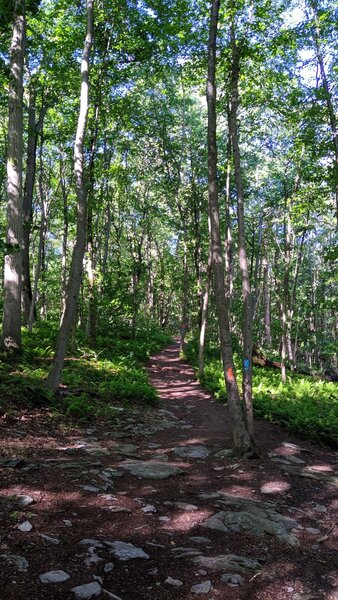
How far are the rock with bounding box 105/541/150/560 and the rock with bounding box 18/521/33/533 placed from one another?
67cm

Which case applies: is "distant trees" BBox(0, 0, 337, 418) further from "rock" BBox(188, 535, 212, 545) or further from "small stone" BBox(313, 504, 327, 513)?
"rock" BBox(188, 535, 212, 545)

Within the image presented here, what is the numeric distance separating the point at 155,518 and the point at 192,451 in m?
3.09

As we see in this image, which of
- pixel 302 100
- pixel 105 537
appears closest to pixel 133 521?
pixel 105 537

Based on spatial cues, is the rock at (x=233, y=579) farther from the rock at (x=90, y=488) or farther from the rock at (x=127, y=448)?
the rock at (x=127, y=448)

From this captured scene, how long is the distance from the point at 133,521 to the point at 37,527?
1018 mm

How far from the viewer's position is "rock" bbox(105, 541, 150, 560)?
11.3ft

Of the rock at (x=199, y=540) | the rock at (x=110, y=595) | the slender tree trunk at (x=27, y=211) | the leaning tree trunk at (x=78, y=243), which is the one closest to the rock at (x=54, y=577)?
the rock at (x=110, y=595)

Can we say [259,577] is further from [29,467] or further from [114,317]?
[114,317]

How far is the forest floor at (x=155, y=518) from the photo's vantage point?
313 centimetres

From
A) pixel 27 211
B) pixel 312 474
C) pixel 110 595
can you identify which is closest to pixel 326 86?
pixel 27 211

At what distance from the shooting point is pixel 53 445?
6.30 m

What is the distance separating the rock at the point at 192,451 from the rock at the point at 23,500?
11.4 feet

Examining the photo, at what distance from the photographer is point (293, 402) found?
486 inches

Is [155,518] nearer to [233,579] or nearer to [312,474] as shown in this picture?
[233,579]
